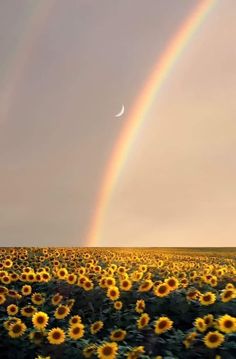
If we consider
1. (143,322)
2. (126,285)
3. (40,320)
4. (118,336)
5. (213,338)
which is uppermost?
(126,285)

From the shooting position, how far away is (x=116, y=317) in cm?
1030

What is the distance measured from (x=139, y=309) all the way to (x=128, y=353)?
2.57 metres

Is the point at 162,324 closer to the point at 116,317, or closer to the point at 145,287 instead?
the point at 116,317

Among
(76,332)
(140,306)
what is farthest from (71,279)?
(76,332)

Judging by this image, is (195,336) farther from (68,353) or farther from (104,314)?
(104,314)

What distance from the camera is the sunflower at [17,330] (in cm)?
918

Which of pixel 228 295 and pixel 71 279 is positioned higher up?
pixel 71 279

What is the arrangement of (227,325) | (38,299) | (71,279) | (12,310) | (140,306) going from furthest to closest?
(71,279)
(38,299)
(12,310)
(140,306)
(227,325)

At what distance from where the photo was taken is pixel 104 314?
10766mm

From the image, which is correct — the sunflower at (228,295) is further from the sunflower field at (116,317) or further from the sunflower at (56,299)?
the sunflower at (56,299)

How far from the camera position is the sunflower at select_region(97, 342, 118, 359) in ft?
24.5

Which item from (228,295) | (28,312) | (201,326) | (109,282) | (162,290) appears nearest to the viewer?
(201,326)

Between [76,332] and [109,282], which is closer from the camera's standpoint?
[76,332]

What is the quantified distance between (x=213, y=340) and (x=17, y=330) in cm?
316
